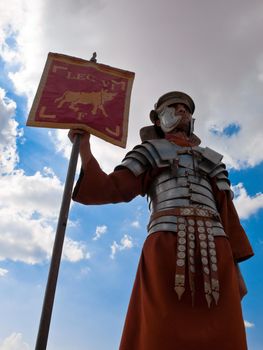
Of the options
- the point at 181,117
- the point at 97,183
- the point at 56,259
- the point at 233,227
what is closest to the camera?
the point at 56,259

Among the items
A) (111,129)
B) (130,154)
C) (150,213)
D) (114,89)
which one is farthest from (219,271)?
(114,89)

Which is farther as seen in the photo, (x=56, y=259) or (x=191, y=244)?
(x=191, y=244)

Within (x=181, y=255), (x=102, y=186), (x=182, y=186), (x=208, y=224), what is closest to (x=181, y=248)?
(x=181, y=255)

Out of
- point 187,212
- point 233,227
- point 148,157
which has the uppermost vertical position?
point 148,157

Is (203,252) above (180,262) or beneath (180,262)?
above

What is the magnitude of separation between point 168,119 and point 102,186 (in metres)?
1.35

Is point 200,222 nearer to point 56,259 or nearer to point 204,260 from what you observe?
point 204,260

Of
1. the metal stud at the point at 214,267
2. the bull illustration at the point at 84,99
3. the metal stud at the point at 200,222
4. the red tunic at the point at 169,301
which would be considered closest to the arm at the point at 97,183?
the red tunic at the point at 169,301

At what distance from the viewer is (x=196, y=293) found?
3361 mm

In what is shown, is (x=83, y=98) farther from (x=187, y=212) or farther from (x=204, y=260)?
(x=204, y=260)

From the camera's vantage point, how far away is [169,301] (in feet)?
10.6

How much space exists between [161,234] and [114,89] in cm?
201

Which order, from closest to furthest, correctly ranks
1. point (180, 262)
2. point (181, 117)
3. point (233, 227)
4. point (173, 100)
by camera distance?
point (180, 262)
point (233, 227)
point (181, 117)
point (173, 100)

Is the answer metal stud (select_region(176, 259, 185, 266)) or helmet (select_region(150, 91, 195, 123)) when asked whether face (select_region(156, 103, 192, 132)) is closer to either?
helmet (select_region(150, 91, 195, 123))
